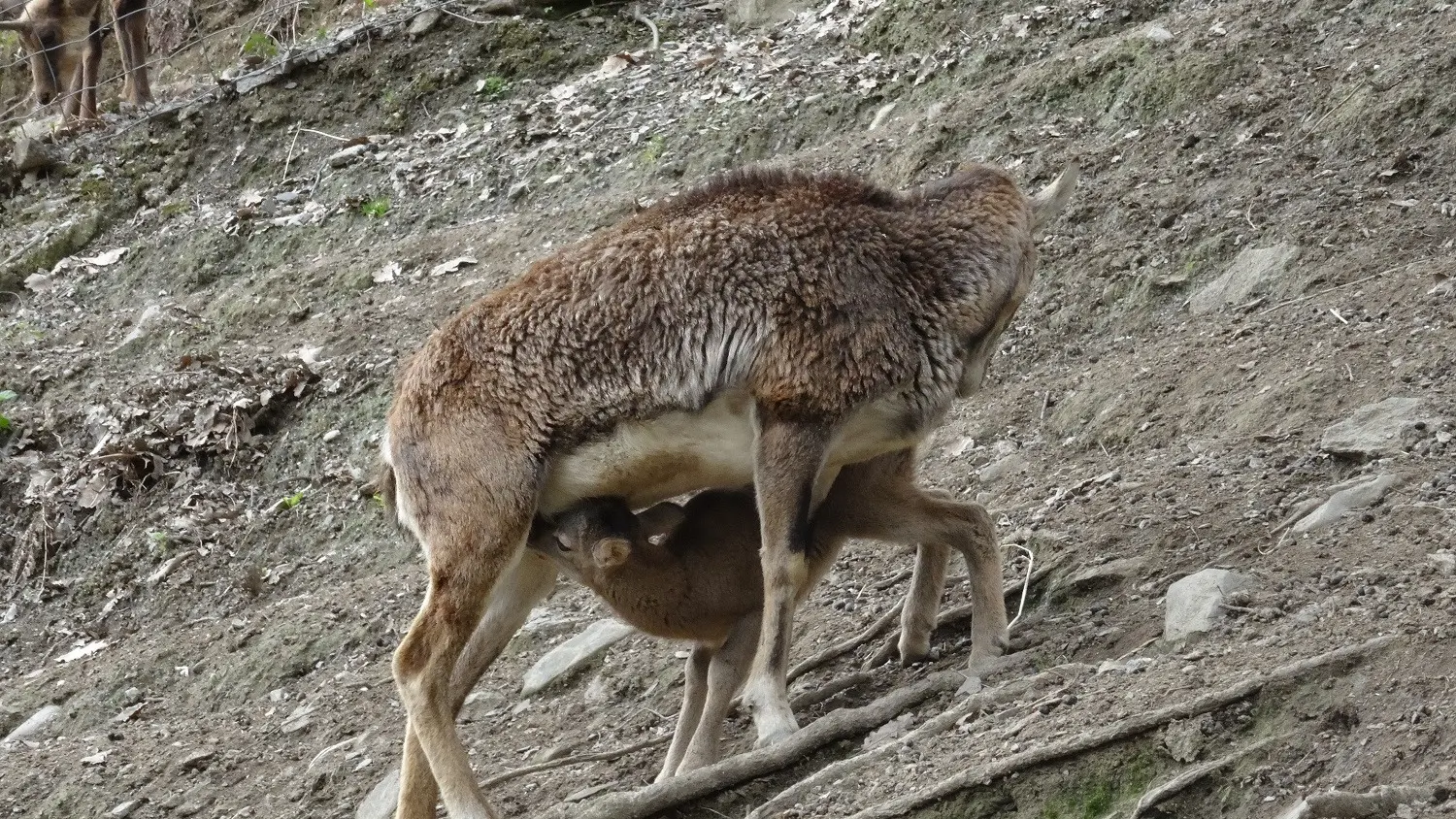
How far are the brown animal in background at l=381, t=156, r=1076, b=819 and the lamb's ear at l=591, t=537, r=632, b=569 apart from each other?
11.0 inches

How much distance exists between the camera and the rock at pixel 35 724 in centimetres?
976

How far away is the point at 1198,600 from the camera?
5.93 metres

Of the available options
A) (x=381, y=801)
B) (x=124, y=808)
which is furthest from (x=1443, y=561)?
(x=124, y=808)

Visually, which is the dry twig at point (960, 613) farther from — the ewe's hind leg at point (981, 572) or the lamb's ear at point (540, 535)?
the lamb's ear at point (540, 535)

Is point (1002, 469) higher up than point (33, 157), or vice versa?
point (33, 157)

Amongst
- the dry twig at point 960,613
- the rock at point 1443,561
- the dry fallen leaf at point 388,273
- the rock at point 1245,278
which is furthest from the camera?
the dry fallen leaf at point 388,273

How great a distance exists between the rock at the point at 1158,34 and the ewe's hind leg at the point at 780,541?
654 centimetres

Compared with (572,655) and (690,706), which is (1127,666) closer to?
(690,706)

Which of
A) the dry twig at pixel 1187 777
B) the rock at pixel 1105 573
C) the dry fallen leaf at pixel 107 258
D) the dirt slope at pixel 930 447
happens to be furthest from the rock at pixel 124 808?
the dry fallen leaf at pixel 107 258

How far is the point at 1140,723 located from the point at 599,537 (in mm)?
2394

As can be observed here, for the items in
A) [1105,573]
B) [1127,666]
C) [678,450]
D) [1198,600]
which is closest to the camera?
[1127,666]

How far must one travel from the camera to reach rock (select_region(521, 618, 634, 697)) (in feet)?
26.6

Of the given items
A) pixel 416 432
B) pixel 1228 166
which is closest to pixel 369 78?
pixel 1228 166

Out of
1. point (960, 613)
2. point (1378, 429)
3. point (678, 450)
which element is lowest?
point (960, 613)
